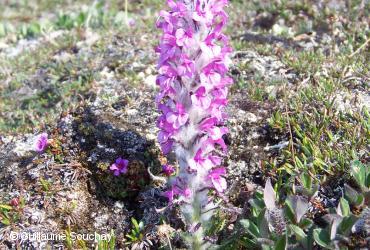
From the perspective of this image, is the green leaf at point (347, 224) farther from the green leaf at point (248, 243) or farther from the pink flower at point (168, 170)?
the pink flower at point (168, 170)

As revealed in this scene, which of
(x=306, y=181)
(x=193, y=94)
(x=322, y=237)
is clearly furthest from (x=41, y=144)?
(x=322, y=237)

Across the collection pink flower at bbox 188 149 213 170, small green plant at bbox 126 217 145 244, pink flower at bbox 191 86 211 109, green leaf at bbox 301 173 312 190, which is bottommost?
small green plant at bbox 126 217 145 244

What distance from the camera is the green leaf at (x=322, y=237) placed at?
3576 mm

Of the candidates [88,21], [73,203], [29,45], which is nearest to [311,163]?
[73,203]

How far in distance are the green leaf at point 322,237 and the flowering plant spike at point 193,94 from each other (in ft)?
2.68

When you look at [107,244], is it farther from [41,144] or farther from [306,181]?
[306,181]

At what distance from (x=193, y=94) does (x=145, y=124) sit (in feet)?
6.63

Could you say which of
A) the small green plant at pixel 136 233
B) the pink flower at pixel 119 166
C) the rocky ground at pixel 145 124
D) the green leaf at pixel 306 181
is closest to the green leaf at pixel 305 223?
the green leaf at pixel 306 181

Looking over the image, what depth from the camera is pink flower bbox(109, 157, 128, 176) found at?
486cm

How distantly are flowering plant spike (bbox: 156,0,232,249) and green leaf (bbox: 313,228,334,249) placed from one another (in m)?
0.82

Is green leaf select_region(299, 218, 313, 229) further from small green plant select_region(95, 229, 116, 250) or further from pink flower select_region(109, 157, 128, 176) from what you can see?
pink flower select_region(109, 157, 128, 176)

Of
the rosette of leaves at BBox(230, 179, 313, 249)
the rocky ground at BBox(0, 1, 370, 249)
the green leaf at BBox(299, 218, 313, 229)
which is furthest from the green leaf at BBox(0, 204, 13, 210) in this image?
the green leaf at BBox(299, 218, 313, 229)

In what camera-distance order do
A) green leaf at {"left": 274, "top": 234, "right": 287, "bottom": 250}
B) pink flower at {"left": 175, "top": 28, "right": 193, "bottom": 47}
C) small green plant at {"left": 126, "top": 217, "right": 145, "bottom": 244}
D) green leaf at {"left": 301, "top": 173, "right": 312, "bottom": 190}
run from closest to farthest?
pink flower at {"left": 175, "top": 28, "right": 193, "bottom": 47}, green leaf at {"left": 274, "top": 234, "right": 287, "bottom": 250}, green leaf at {"left": 301, "top": 173, "right": 312, "bottom": 190}, small green plant at {"left": 126, "top": 217, "right": 145, "bottom": 244}

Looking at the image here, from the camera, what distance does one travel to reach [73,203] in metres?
4.73
